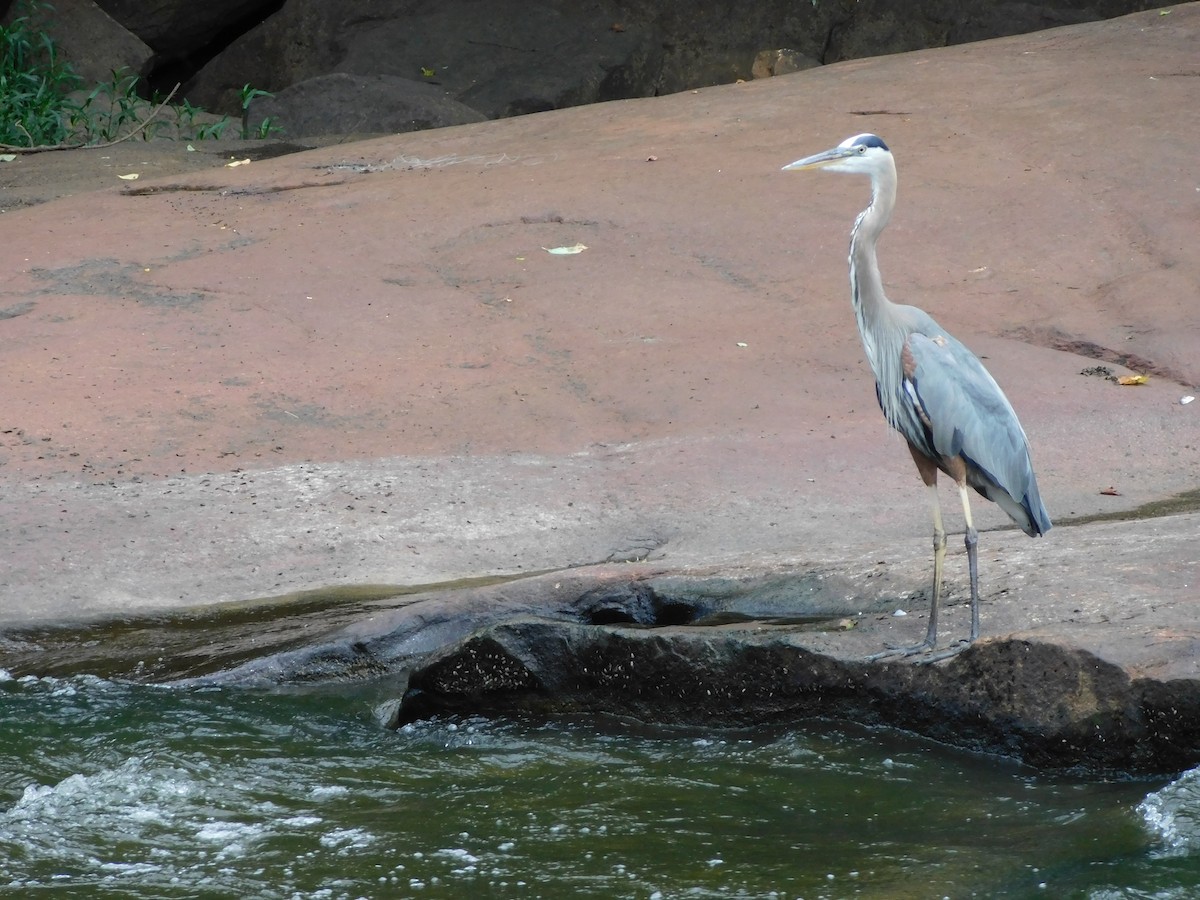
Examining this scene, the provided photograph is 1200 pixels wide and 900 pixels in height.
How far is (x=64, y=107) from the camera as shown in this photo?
11.4m

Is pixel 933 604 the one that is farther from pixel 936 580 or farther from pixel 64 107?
pixel 64 107

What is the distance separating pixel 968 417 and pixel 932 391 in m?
0.13

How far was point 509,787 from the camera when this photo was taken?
3.50m

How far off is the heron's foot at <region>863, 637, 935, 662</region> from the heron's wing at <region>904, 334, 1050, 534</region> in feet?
1.88

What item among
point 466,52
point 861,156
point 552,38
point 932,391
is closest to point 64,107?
point 466,52

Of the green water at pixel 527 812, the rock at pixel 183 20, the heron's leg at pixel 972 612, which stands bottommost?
the green water at pixel 527 812

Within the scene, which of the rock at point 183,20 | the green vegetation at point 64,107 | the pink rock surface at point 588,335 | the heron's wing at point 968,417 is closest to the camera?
the heron's wing at point 968,417

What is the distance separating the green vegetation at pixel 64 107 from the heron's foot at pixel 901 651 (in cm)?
873

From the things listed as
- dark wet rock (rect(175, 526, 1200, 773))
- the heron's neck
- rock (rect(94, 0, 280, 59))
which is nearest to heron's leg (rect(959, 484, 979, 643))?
dark wet rock (rect(175, 526, 1200, 773))

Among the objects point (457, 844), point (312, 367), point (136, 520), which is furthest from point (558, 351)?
point (457, 844)

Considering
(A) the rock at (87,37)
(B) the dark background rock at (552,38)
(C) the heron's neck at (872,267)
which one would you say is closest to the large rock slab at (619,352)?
(C) the heron's neck at (872,267)

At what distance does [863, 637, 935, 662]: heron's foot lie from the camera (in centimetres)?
364

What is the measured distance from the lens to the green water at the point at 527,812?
293 centimetres

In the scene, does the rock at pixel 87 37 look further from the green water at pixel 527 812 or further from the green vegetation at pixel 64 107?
the green water at pixel 527 812
